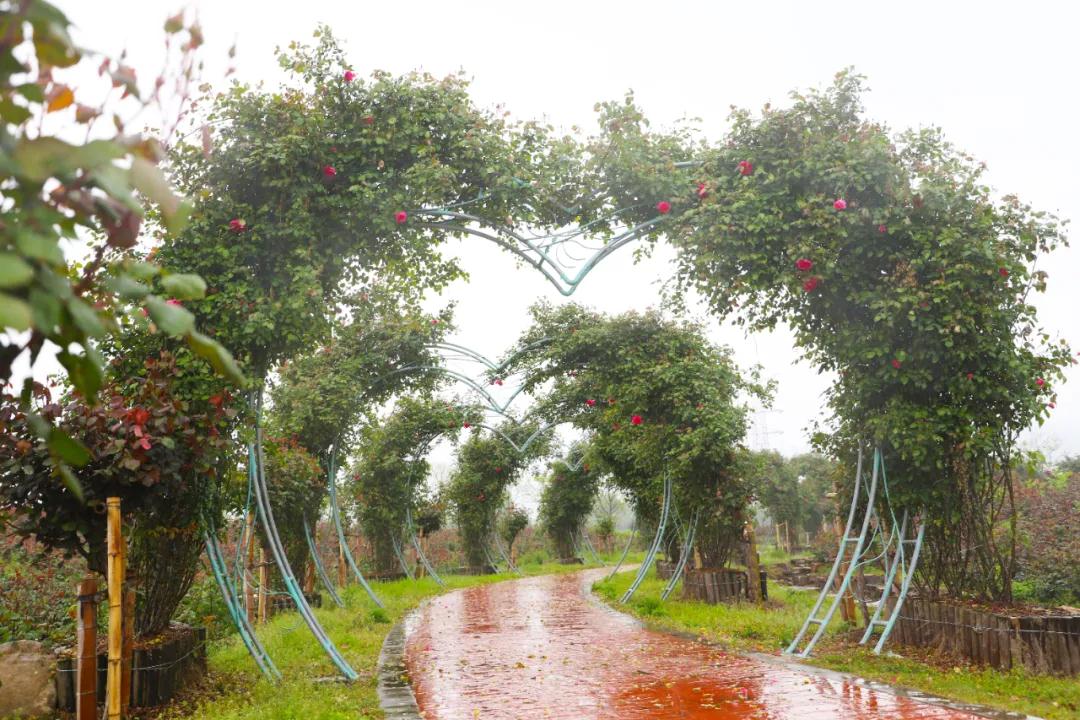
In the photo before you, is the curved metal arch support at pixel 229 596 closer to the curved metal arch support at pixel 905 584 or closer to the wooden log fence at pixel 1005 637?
the curved metal arch support at pixel 905 584

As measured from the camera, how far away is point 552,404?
1593 cm

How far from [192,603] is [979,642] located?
23.2 feet

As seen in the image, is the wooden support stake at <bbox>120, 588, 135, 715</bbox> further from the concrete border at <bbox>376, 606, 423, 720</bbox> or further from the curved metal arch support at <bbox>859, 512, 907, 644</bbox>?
the curved metal arch support at <bbox>859, 512, 907, 644</bbox>

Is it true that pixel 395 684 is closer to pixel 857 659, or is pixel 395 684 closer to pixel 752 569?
pixel 857 659

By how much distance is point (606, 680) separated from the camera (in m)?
6.34

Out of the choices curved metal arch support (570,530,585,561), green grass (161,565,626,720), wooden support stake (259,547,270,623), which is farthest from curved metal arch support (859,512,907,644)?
curved metal arch support (570,530,585,561)

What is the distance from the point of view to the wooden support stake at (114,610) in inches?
160

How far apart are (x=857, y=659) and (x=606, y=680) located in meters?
1.87

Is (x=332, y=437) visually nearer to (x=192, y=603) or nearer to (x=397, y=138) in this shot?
(x=192, y=603)

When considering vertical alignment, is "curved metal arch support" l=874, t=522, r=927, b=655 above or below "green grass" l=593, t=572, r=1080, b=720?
above

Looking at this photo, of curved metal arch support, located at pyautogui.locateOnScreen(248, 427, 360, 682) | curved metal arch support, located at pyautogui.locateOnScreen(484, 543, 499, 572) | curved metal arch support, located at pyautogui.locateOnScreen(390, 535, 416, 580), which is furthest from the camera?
curved metal arch support, located at pyautogui.locateOnScreen(484, 543, 499, 572)

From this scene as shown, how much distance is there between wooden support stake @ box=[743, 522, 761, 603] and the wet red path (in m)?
1.71

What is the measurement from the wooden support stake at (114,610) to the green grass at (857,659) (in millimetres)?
4440

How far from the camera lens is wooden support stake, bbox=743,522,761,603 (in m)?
10.9
